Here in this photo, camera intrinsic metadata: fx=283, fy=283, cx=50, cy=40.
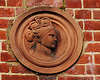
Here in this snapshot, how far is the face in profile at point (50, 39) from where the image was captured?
89.2 inches

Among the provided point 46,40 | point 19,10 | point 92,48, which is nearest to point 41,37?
point 46,40

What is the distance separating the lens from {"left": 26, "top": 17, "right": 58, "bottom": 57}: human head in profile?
2.27 metres

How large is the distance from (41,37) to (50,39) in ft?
0.25

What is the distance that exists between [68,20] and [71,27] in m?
0.06

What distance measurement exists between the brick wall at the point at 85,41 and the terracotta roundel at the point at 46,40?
48 mm

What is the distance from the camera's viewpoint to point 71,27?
2326 mm

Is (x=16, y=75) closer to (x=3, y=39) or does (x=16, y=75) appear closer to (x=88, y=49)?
(x=3, y=39)

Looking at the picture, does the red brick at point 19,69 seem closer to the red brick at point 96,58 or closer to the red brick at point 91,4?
the red brick at point 96,58

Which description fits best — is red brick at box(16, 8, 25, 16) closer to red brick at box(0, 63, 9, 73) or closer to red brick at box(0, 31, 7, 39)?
red brick at box(0, 31, 7, 39)

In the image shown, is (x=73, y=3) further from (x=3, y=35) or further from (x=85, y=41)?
(x=3, y=35)

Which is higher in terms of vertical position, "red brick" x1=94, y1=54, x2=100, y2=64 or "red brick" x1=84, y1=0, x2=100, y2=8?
"red brick" x1=84, y1=0, x2=100, y2=8

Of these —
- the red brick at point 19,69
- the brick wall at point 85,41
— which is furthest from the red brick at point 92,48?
the red brick at point 19,69

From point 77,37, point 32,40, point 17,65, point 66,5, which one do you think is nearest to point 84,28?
point 77,37

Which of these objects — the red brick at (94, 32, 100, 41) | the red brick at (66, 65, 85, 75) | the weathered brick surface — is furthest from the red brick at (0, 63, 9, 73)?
the red brick at (94, 32, 100, 41)
